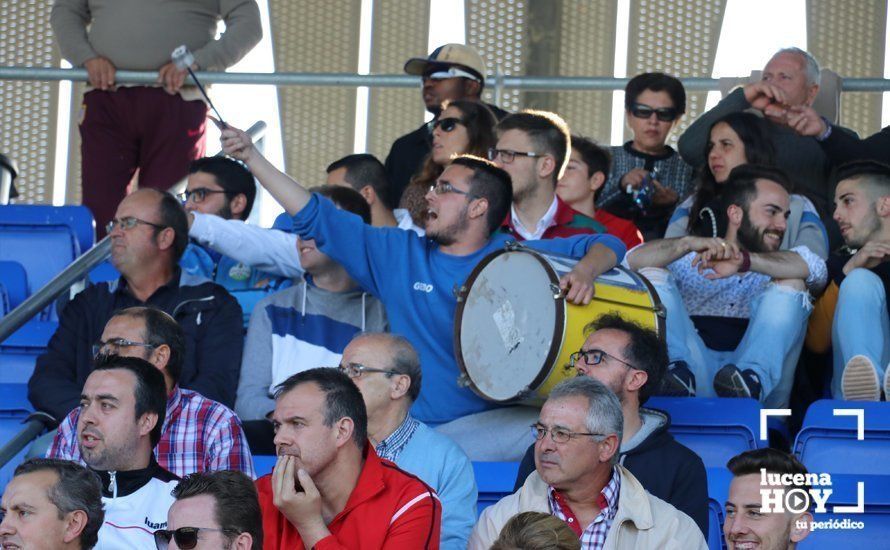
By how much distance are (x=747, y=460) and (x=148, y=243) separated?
2.58m

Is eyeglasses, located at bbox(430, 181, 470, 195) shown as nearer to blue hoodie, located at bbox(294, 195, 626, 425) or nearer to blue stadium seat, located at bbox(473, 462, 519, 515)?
blue hoodie, located at bbox(294, 195, 626, 425)

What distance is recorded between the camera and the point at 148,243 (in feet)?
20.7

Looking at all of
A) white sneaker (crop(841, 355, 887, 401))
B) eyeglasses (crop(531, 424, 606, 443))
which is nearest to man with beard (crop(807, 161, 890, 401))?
white sneaker (crop(841, 355, 887, 401))

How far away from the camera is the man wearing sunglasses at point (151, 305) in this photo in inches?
235

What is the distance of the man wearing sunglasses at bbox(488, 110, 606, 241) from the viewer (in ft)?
21.5

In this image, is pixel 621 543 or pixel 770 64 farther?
pixel 770 64

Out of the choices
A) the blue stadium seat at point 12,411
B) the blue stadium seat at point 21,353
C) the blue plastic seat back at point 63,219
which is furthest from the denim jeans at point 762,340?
the blue plastic seat back at point 63,219

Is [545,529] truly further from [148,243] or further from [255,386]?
[148,243]

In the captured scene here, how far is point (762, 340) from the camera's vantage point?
6.09 m

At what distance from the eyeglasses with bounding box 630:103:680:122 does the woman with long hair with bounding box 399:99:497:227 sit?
2.32 feet

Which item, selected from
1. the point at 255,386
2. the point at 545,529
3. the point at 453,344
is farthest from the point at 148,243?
the point at 545,529

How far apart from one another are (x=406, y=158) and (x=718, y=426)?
2.77 m

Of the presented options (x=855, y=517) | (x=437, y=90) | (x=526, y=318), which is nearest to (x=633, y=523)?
(x=855, y=517)

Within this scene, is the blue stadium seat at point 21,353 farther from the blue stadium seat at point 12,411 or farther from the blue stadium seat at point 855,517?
→ the blue stadium seat at point 855,517
